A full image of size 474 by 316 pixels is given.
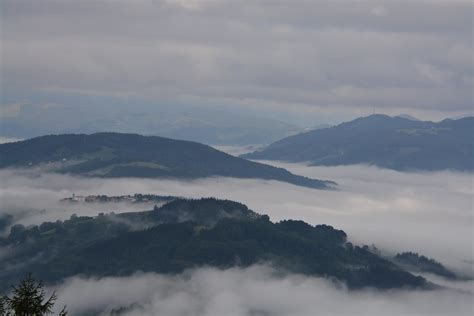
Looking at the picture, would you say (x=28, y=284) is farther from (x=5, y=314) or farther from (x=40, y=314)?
(x=5, y=314)

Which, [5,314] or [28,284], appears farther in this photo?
[5,314]

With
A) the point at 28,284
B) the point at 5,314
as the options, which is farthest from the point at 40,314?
the point at 5,314

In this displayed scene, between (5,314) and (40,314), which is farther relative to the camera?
(5,314)
